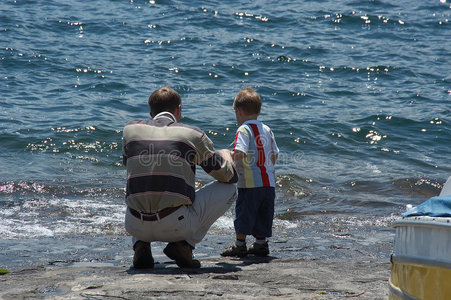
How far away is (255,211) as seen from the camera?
4.84m

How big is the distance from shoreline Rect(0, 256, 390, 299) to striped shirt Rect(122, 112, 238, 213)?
1.67 feet

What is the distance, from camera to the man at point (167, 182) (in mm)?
4082

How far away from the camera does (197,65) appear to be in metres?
14.9

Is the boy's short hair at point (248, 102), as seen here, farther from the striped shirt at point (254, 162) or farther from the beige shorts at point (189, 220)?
the beige shorts at point (189, 220)

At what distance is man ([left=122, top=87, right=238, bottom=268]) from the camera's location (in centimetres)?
408

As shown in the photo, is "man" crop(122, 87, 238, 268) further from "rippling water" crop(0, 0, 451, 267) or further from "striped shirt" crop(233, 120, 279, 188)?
"rippling water" crop(0, 0, 451, 267)

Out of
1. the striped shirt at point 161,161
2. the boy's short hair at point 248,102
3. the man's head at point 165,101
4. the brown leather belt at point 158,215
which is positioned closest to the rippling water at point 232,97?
the brown leather belt at point 158,215

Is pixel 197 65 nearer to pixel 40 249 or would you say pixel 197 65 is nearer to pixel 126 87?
pixel 126 87

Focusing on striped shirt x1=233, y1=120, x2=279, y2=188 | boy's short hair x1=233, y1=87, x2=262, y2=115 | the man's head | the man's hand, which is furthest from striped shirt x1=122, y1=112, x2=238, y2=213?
boy's short hair x1=233, y1=87, x2=262, y2=115

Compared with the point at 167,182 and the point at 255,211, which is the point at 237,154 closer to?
the point at 255,211

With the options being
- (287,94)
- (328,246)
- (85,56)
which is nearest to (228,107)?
(287,94)

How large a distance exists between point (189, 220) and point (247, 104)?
1.23 m

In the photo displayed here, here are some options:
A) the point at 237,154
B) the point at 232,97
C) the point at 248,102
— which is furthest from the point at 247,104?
the point at 232,97

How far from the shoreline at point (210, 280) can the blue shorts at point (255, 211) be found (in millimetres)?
320
